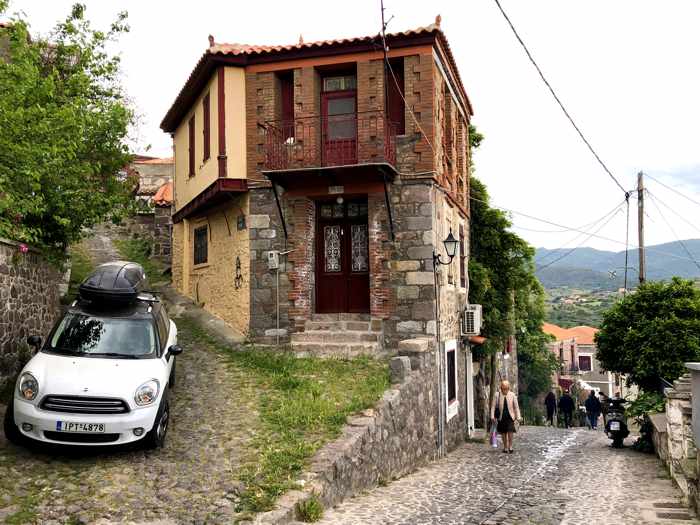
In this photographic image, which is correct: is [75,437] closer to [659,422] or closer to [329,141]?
[329,141]

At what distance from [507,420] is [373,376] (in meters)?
3.47

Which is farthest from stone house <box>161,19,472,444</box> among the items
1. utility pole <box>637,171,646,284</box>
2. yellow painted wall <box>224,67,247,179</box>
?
utility pole <box>637,171,646,284</box>

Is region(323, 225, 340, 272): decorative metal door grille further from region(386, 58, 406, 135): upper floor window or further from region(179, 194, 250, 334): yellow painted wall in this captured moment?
region(386, 58, 406, 135): upper floor window

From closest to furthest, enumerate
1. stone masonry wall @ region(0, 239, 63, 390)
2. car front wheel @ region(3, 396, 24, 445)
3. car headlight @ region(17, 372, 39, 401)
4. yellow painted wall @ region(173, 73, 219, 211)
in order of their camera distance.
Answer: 1. car headlight @ region(17, 372, 39, 401)
2. car front wheel @ region(3, 396, 24, 445)
3. stone masonry wall @ region(0, 239, 63, 390)
4. yellow painted wall @ region(173, 73, 219, 211)

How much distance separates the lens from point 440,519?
7.45 metres

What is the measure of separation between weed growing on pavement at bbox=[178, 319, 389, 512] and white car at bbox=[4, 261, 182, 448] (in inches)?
58.5

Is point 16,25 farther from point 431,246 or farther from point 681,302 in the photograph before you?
point 681,302

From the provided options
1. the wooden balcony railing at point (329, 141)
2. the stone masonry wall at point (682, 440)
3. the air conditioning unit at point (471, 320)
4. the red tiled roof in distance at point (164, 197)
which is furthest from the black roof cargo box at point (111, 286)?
the red tiled roof in distance at point (164, 197)

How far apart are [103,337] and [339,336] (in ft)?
18.9

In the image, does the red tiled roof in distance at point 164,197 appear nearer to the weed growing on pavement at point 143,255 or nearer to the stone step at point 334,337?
the weed growing on pavement at point 143,255

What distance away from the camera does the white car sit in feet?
23.9

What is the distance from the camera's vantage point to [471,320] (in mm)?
15883

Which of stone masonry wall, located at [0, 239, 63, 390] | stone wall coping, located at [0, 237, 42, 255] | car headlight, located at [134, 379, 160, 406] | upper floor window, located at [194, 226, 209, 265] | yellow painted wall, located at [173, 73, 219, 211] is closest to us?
car headlight, located at [134, 379, 160, 406]

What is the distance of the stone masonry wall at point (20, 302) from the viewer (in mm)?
9695
